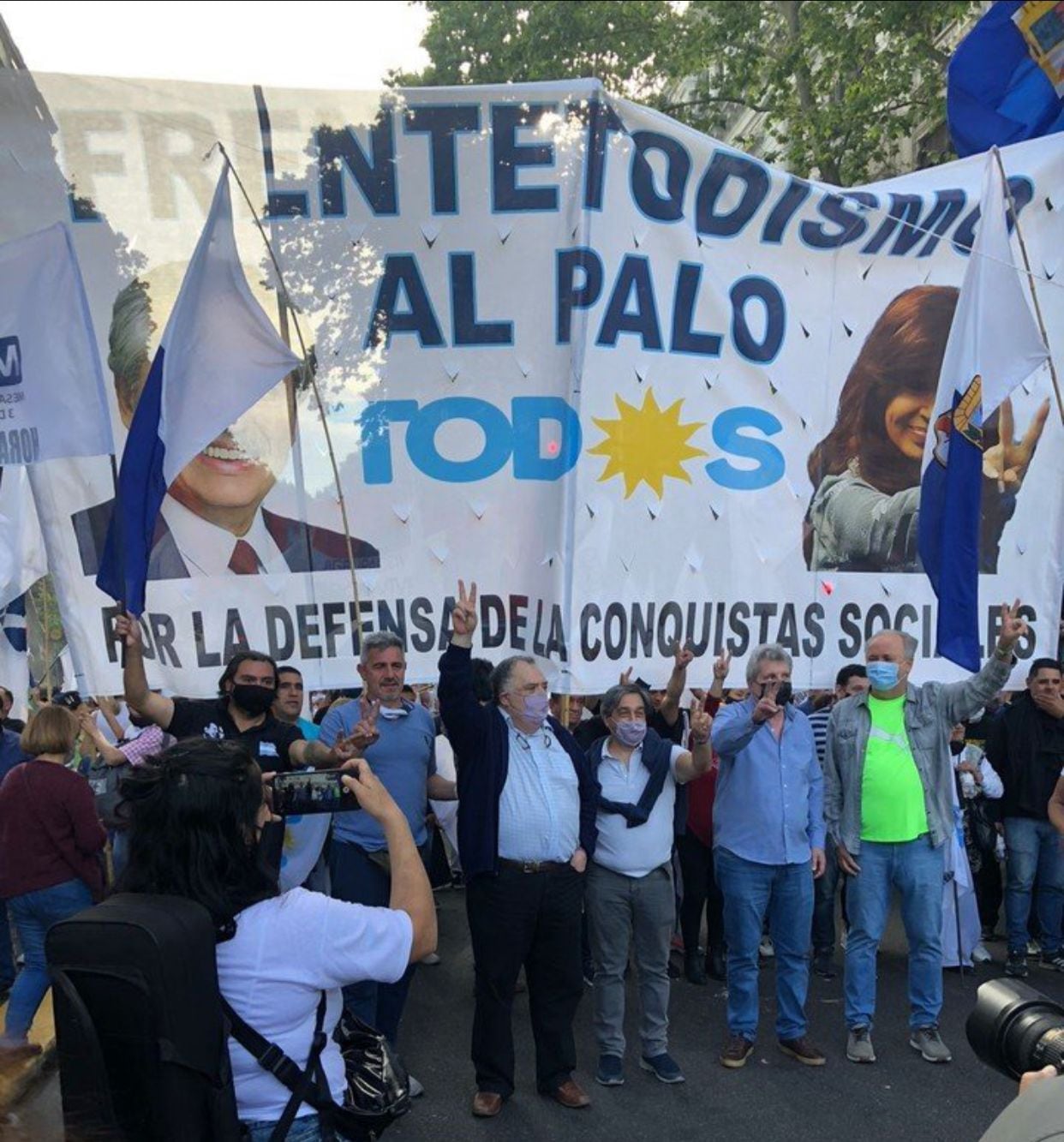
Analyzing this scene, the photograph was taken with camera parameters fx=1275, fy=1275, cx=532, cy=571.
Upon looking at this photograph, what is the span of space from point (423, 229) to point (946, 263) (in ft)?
8.31

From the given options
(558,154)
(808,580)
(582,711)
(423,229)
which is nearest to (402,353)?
(423,229)

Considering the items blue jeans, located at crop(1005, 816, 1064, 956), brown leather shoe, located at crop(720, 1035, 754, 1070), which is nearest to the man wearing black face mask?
brown leather shoe, located at crop(720, 1035, 754, 1070)

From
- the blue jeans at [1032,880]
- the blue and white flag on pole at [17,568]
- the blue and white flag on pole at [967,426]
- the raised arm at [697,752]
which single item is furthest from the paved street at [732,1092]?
the blue and white flag on pole at [17,568]

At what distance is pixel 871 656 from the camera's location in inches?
229

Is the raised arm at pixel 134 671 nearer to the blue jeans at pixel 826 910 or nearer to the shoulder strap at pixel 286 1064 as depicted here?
the shoulder strap at pixel 286 1064

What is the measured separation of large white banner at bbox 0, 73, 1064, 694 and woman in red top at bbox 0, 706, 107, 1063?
4.93 ft

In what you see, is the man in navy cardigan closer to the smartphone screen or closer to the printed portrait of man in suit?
the printed portrait of man in suit

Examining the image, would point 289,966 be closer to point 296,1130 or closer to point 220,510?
point 296,1130

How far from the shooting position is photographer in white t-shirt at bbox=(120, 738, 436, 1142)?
8.44 ft

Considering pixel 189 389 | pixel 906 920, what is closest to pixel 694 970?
pixel 906 920

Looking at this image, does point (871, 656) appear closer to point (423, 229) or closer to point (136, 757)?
point (423, 229)

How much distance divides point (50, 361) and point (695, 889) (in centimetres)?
485

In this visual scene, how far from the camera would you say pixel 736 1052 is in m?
5.98

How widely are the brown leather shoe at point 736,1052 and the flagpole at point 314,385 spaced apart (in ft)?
8.83
